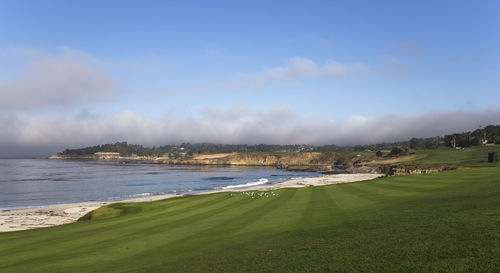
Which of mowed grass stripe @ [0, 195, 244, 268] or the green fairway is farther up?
the green fairway

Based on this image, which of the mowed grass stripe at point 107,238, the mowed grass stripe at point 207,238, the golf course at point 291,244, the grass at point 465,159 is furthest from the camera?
the grass at point 465,159

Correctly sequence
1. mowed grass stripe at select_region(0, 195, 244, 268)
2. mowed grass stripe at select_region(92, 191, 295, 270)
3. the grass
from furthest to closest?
the grass → mowed grass stripe at select_region(0, 195, 244, 268) → mowed grass stripe at select_region(92, 191, 295, 270)

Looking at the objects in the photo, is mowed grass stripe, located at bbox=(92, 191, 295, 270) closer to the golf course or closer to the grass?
the golf course

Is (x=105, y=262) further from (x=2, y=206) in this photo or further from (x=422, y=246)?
(x=2, y=206)

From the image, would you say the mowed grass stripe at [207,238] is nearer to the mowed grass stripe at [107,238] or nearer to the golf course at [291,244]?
the golf course at [291,244]

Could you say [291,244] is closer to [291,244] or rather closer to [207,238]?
[291,244]

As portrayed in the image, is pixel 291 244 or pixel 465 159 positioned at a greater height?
pixel 291 244

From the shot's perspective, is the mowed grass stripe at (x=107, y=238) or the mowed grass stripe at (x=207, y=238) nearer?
the mowed grass stripe at (x=207, y=238)

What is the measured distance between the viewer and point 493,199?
13375 mm

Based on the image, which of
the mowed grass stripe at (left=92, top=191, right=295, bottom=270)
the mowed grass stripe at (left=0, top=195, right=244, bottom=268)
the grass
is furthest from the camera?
the grass

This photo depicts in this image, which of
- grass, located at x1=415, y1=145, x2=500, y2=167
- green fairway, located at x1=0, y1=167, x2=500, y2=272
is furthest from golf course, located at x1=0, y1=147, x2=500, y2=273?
grass, located at x1=415, y1=145, x2=500, y2=167

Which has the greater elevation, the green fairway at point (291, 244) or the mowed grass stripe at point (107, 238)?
the green fairway at point (291, 244)

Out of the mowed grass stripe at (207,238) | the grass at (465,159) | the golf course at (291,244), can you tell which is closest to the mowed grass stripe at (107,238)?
the golf course at (291,244)

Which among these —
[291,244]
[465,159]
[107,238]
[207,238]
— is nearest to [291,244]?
[291,244]
